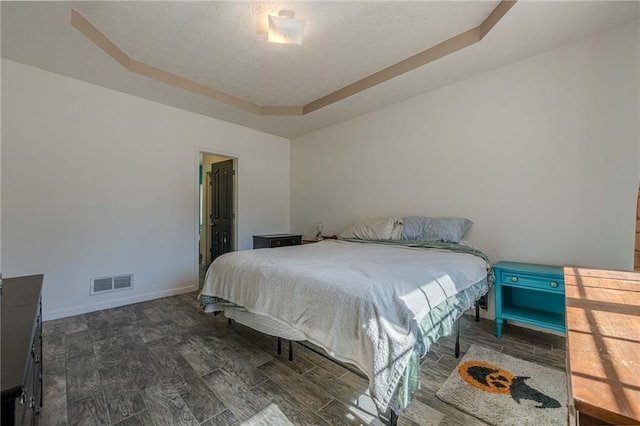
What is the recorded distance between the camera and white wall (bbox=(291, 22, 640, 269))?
6.98 ft

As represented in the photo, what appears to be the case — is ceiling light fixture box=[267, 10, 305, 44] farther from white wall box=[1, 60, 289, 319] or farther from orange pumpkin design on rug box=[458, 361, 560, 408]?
orange pumpkin design on rug box=[458, 361, 560, 408]

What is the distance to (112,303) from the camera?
3.13 metres

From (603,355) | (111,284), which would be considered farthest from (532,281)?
(111,284)

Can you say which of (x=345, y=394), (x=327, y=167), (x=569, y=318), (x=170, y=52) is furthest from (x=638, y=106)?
(x=170, y=52)

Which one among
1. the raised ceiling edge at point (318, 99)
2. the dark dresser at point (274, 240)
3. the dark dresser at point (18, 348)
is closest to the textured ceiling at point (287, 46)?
the raised ceiling edge at point (318, 99)

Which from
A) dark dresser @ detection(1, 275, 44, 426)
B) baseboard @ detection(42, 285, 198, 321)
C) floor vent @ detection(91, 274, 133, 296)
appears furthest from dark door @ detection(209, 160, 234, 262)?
dark dresser @ detection(1, 275, 44, 426)

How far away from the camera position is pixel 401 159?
11.5 feet

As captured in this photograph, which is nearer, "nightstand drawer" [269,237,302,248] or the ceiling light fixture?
the ceiling light fixture

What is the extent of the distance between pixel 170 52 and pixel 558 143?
12.3ft

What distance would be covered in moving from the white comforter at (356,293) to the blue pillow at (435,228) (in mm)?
411

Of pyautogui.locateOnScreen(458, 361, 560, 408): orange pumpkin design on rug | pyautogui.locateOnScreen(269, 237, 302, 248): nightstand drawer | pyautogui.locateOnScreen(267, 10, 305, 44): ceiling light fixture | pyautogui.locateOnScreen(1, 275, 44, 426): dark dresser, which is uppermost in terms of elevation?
pyautogui.locateOnScreen(267, 10, 305, 44): ceiling light fixture

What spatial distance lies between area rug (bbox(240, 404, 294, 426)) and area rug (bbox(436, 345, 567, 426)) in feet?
3.13

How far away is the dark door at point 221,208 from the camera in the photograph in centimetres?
467

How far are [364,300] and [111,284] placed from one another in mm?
3293
